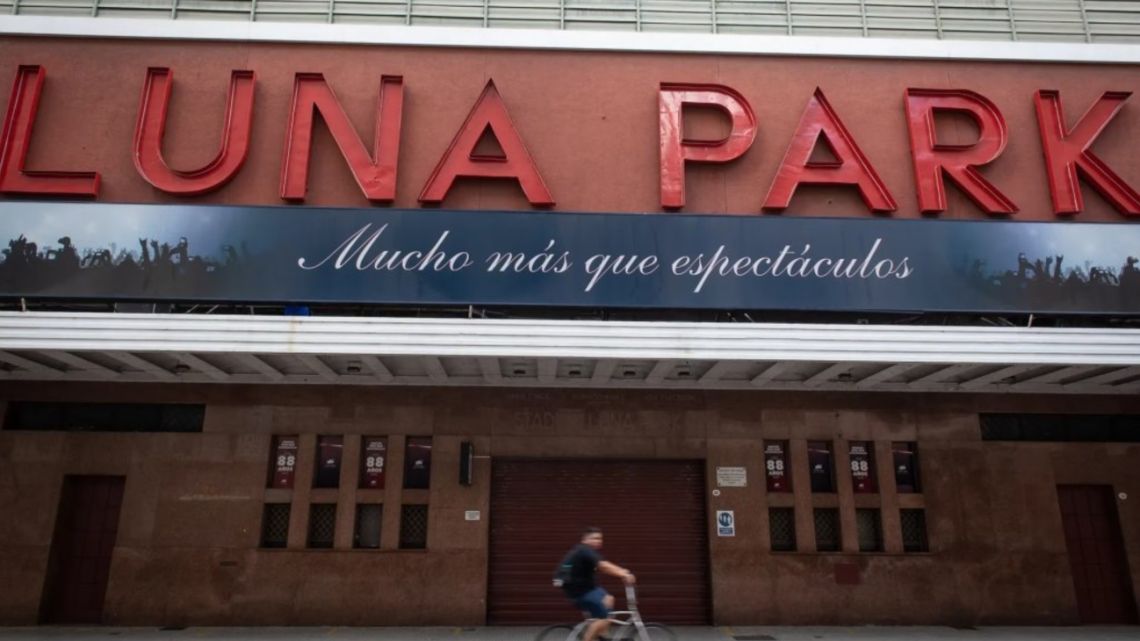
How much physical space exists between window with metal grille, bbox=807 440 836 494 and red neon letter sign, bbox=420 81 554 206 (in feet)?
22.9

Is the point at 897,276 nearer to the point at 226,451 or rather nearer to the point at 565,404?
the point at 565,404

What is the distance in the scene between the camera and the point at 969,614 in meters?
13.0

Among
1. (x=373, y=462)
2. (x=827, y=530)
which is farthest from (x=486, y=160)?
(x=827, y=530)

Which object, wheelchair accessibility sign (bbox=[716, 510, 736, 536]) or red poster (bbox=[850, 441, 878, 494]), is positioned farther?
red poster (bbox=[850, 441, 878, 494])

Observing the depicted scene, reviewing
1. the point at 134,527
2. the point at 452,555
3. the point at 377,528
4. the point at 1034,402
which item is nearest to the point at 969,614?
the point at 1034,402

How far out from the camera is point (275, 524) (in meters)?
Result: 13.1

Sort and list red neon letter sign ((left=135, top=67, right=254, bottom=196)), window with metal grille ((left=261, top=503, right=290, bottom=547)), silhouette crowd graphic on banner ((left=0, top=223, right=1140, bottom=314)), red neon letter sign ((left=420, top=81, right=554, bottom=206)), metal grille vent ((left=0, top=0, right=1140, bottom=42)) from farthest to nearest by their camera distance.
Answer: metal grille vent ((left=0, top=0, right=1140, bottom=42))
window with metal grille ((left=261, top=503, right=290, bottom=547))
red neon letter sign ((left=420, top=81, right=554, bottom=206))
red neon letter sign ((left=135, top=67, right=254, bottom=196))
silhouette crowd graphic on banner ((left=0, top=223, right=1140, bottom=314))

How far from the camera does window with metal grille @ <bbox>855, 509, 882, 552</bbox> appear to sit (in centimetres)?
1351

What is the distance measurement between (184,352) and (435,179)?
193 inches

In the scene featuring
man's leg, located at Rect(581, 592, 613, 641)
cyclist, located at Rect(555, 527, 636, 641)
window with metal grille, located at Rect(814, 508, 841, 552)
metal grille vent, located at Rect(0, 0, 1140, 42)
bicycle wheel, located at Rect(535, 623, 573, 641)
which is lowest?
bicycle wheel, located at Rect(535, 623, 573, 641)

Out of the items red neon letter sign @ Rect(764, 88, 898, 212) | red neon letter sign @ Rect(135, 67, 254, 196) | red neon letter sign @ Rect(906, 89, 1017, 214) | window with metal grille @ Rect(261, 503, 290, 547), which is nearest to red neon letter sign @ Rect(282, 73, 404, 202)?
red neon letter sign @ Rect(135, 67, 254, 196)

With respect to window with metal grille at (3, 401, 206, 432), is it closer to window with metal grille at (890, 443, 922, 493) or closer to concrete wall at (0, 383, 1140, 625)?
concrete wall at (0, 383, 1140, 625)

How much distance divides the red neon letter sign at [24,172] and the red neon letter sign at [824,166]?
39.3 ft

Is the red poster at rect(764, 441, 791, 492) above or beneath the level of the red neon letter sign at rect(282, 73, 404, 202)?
beneath
